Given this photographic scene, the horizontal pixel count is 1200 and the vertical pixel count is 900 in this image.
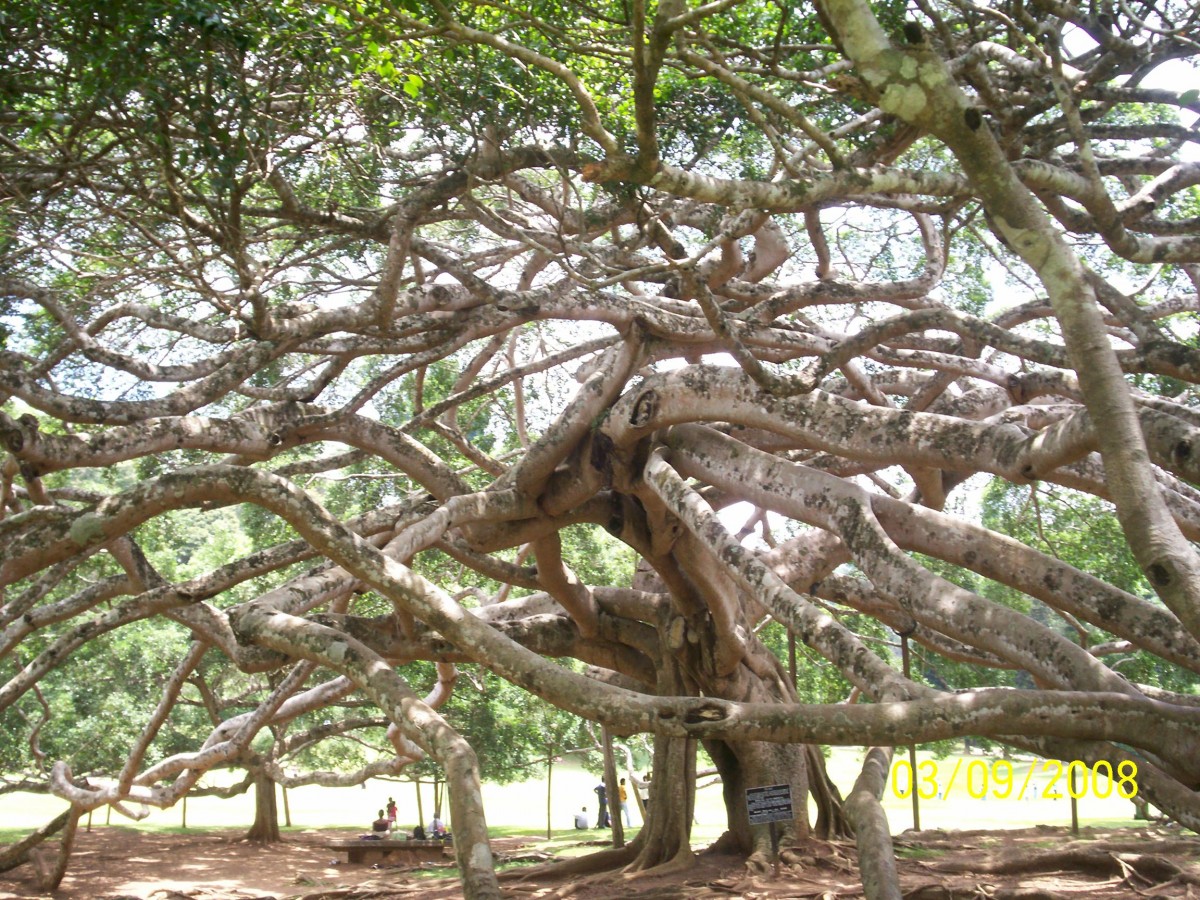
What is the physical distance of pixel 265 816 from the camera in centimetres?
1644

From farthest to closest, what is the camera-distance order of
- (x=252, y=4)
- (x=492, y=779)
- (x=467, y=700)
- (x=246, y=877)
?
(x=492, y=779)
(x=467, y=700)
(x=246, y=877)
(x=252, y=4)

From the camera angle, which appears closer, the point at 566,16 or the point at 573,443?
the point at 566,16

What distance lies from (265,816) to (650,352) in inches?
459

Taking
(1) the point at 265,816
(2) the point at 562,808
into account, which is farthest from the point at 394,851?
(2) the point at 562,808

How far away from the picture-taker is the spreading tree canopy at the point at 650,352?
445 centimetres

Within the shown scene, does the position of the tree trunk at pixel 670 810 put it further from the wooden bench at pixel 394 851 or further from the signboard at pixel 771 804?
the wooden bench at pixel 394 851

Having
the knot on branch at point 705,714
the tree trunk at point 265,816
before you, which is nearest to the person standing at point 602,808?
the tree trunk at point 265,816

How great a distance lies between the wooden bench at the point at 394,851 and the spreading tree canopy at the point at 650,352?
2286 mm

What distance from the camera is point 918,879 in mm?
7375

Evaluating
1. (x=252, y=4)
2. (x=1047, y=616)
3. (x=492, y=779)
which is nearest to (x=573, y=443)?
(x=252, y=4)

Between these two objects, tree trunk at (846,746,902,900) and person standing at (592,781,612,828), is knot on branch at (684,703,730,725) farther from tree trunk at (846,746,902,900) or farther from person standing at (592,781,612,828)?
person standing at (592,781,612,828)

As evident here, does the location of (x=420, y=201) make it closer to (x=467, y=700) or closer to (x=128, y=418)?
(x=128, y=418)

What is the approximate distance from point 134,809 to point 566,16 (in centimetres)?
1025

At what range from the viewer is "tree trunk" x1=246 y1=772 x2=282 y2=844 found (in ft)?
53.6
